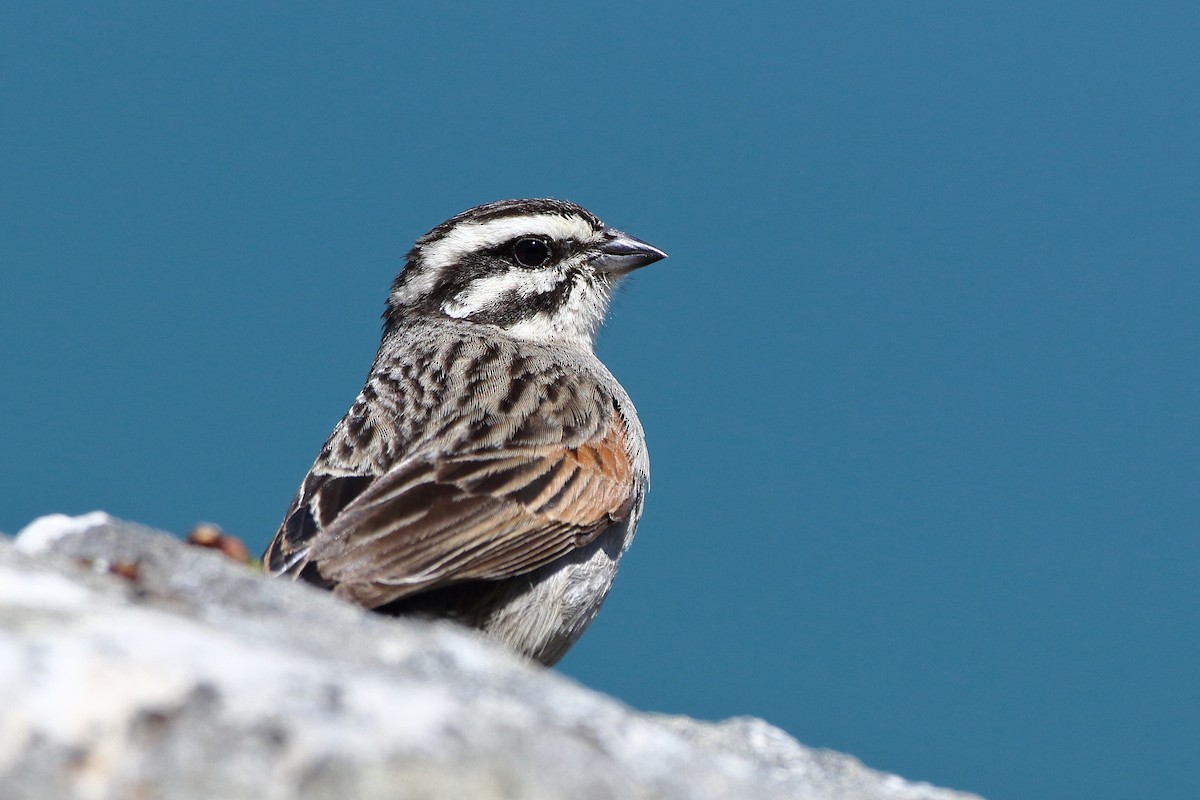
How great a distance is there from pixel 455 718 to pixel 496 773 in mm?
146

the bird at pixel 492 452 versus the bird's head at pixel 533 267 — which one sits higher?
the bird's head at pixel 533 267

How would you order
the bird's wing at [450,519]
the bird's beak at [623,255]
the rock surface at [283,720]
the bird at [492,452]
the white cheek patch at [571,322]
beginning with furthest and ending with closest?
the bird's beak at [623,255] → the white cheek patch at [571,322] → the bird at [492,452] → the bird's wing at [450,519] → the rock surface at [283,720]

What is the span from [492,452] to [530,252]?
2563mm

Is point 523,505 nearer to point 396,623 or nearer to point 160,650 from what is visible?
point 396,623

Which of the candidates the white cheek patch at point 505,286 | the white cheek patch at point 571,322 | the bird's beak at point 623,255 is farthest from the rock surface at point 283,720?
the bird's beak at point 623,255

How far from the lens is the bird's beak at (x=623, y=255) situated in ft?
30.5

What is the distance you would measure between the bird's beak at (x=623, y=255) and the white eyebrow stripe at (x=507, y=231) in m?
0.15

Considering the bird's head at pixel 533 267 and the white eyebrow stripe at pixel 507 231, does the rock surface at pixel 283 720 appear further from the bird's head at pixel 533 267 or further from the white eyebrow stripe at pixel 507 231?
the white eyebrow stripe at pixel 507 231

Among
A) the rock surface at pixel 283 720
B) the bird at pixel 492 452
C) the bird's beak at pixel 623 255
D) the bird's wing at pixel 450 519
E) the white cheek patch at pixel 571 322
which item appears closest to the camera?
the rock surface at pixel 283 720

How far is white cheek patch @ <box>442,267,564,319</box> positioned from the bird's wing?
6.63 ft

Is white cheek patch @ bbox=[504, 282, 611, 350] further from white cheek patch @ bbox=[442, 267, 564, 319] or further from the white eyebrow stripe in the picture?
the white eyebrow stripe

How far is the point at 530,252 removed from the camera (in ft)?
30.1

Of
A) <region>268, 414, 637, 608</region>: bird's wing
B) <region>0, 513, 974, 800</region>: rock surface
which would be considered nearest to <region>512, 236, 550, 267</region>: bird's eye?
<region>268, 414, 637, 608</region>: bird's wing

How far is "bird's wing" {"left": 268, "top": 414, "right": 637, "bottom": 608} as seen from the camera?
19.7 ft
